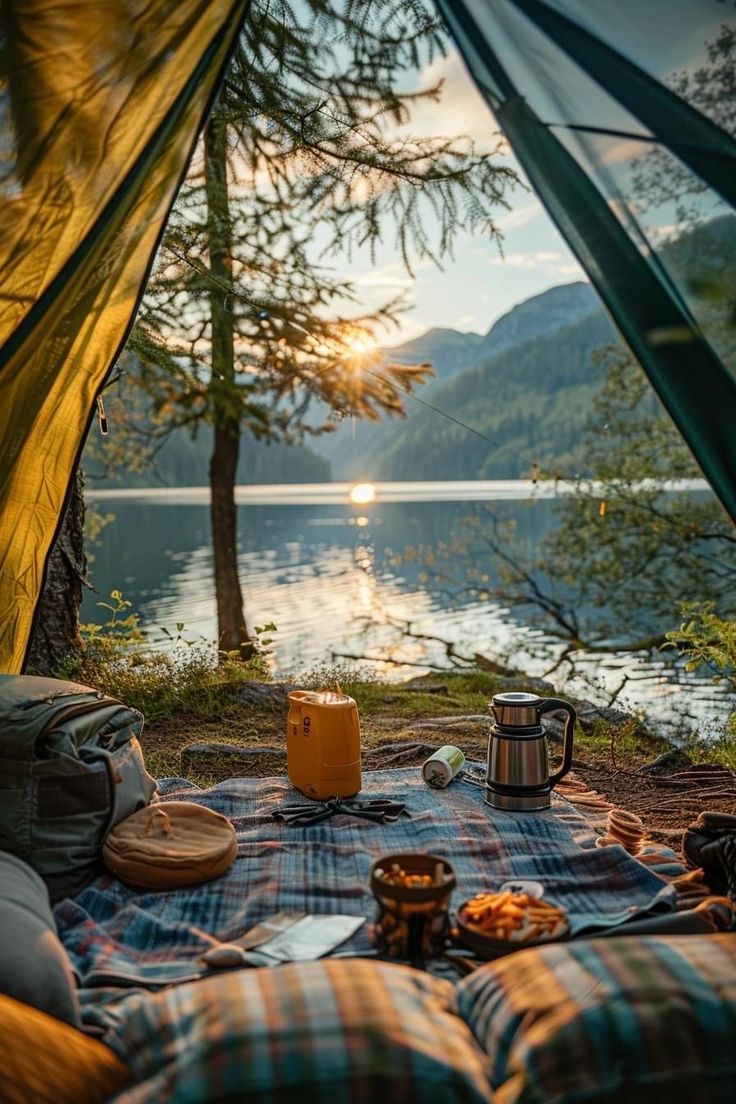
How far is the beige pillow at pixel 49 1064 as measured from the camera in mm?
1541

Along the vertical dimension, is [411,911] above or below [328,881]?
above

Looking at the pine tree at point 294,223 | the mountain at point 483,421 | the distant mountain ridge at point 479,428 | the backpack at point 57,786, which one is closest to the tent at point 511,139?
the pine tree at point 294,223

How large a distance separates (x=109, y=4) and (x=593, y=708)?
537cm

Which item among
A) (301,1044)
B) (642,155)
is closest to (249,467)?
(642,155)

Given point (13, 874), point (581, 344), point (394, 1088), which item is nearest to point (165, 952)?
point (13, 874)

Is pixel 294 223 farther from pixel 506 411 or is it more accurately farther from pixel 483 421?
pixel 506 411

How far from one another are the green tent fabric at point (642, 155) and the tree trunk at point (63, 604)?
4458 mm

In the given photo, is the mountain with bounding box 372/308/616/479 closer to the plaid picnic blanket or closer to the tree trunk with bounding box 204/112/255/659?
the tree trunk with bounding box 204/112/255/659

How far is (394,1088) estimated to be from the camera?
1.49 meters

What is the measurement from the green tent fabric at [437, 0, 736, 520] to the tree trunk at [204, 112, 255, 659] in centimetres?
516

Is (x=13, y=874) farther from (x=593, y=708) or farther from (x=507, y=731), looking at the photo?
(x=593, y=708)

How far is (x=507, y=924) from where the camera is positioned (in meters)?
2.24

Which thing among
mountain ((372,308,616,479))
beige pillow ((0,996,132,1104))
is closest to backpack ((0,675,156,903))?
beige pillow ((0,996,132,1104))

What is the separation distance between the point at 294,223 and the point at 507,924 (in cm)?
690
